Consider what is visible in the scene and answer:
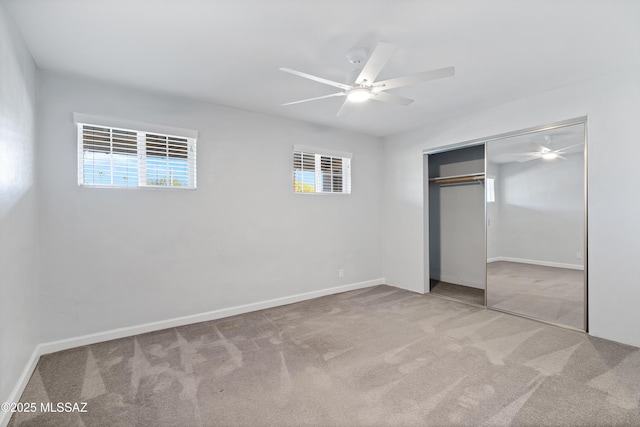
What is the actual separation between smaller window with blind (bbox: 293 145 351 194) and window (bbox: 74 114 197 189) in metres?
1.48

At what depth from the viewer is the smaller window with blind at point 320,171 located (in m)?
4.42

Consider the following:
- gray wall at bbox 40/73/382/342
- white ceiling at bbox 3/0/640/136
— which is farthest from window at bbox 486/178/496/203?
gray wall at bbox 40/73/382/342

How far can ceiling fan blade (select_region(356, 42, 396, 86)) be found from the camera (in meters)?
1.89

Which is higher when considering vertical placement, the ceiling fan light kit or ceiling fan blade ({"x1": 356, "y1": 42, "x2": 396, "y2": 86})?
ceiling fan blade ({"x1": 356, "y1": 42, "x2": 396, "y2": 86})

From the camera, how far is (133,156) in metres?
3.21

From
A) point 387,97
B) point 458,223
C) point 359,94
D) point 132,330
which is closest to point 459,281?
point 458,223

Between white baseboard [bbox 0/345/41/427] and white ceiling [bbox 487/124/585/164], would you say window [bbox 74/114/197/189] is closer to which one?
white baseboard [bbox 0/345/41/427]

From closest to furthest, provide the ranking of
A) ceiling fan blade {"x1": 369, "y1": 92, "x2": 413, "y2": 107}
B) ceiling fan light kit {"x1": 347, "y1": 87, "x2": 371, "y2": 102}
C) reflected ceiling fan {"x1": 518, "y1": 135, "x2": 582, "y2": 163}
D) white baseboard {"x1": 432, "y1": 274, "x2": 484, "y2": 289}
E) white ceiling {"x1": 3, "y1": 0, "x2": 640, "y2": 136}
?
white ceiling {"x1": 3, "y1": 0, "x2": 640, "y2": 136} < ceiling fan light kit {"x1": 347, "y1": 87, "x2": 371, "y2": 102} < ceiling fan blade {"x1": 369, "y1": 92, "x2": 413, "y2": 107} < reflected ceiling fan {"x1": 518, "y1": 135, "x2": 582, "y2": 163} < white baseboard {"x1": 432, "y1": 274, "x2": 484, "y2": 289}

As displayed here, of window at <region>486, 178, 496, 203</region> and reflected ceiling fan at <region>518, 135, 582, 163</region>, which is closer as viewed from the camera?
reflected ceiling fan at <region>518, 135, 582, 163</region>

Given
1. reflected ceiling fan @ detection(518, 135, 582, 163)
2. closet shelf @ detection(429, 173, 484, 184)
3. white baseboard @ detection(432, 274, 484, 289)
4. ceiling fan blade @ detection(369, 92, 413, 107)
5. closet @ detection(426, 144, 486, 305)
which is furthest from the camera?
white baseboard @ detection(432, 274, 484, 289)

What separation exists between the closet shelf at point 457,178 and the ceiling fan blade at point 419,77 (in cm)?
277

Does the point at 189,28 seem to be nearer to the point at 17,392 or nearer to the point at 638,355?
the point at 17,392

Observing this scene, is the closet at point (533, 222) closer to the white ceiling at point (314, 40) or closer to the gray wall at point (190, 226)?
the white ceiling at point (314, 40)

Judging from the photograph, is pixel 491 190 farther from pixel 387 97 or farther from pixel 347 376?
pixel 347 376
